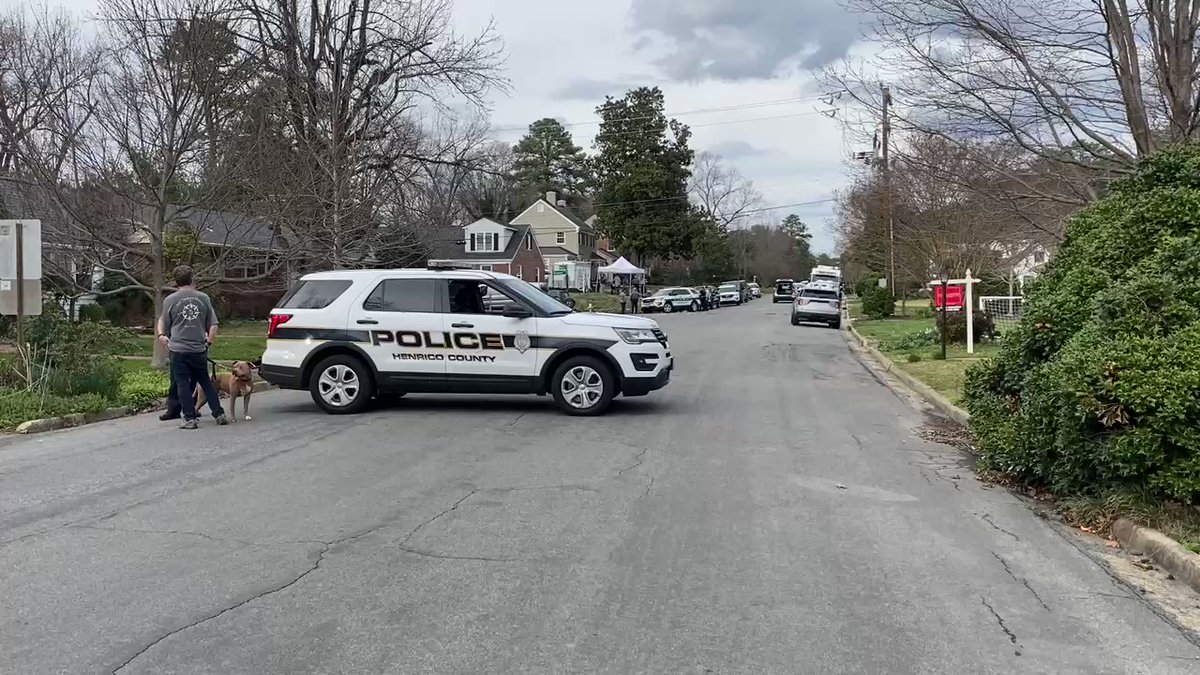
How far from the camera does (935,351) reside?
21.7 metres

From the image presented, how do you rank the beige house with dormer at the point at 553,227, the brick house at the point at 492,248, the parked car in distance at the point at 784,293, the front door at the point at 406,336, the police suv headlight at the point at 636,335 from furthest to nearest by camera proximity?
the beige house with dormer at the point at 553,227 < the parked car in distance at the point at 784,293 < the brick house at the point at 492,248 < the front door at the point at 406,336 < the police suv headlight at the point at 636,335

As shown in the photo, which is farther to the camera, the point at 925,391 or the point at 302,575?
the point at 925,391

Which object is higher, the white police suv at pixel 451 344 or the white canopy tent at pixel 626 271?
the white canopy tent at pixel 626 271

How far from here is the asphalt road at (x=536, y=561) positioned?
14.6 feet

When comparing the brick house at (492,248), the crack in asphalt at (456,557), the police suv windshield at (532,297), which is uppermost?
the brick house at (492,248)

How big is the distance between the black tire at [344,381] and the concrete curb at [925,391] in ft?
22.7

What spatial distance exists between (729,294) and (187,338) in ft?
Result: 197

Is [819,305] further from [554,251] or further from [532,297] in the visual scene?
[554,251]

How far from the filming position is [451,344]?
11.9m

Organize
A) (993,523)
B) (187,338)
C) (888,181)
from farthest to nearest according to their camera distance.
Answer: (888,181) → (187,338) → (993,523)

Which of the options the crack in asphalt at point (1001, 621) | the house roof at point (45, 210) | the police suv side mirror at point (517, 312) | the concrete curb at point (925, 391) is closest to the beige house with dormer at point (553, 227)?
the concrete curb at point (925, 391)

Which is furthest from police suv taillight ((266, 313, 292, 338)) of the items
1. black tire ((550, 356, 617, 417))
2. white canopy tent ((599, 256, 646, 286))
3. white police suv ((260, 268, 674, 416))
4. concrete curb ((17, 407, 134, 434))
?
white canopy tent ((599, 256, 646, 286))

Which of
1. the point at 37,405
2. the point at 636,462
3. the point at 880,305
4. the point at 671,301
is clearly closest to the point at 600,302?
the point at 671,301

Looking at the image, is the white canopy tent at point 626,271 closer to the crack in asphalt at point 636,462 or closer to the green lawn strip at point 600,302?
the green lawn strip at point 600,302
